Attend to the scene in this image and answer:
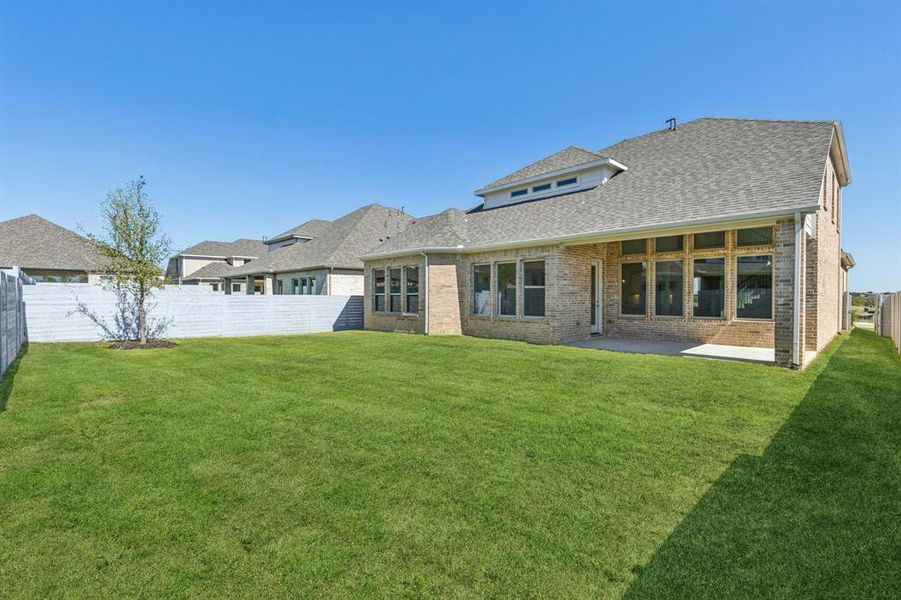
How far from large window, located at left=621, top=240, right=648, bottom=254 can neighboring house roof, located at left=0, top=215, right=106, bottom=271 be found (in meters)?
27.3

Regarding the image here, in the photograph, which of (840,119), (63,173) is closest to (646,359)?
(840,119)

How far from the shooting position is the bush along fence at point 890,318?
1152cm

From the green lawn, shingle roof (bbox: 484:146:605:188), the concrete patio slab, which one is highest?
shingle roof (bbox: 484:146:605:188)

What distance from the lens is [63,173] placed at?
1666cm

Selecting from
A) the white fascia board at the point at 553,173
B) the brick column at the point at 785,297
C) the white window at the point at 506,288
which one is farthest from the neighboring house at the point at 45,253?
the brick column at the point at 785,297

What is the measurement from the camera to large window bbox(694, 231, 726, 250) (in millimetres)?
11734

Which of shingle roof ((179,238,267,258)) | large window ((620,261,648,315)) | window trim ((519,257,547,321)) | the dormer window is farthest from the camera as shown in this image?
shingle roof ((179,238,267,258))

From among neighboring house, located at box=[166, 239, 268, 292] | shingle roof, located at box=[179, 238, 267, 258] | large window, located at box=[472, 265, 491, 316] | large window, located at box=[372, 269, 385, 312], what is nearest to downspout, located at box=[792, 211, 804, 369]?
large window, located at box=[472, 265, 491, 316]

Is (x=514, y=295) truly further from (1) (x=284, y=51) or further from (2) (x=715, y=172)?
(1) (x=284, y=51)

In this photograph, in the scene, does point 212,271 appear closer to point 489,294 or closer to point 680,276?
point 489,294

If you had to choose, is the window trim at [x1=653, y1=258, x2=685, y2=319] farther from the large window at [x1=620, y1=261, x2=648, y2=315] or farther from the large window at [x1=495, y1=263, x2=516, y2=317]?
the large window at [x1=495, y1=263, x2=516, y2=317]

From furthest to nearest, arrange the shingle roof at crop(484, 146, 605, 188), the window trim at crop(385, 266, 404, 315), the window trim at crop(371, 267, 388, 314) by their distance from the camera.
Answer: the window trim at crop(371, 267, 388, 314)
the window trim at crop(385, 266, 404, 315)
the shingle roof at crop(484, 146, 605, 188)

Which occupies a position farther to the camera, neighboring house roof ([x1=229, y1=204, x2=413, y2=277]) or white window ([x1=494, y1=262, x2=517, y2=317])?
neighboring house roof ([x1=229, y1=204, x2=413, y2=277])

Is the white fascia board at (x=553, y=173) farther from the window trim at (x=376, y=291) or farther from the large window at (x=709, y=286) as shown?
the window trim at (x=376, y=291)
